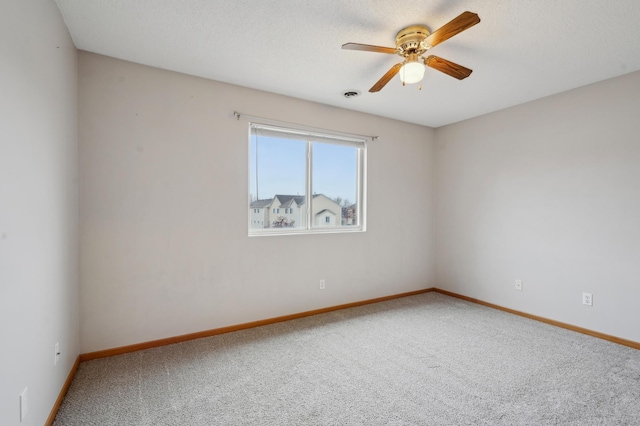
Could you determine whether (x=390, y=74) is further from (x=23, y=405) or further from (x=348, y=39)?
(x=23, y=405)

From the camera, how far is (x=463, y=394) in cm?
200

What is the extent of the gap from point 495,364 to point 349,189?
7.85ft

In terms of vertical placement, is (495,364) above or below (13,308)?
below

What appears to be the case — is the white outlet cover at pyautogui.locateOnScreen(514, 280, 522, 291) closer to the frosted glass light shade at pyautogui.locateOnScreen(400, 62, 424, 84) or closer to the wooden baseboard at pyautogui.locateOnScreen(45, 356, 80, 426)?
the frosted glass light shade at pyautogui.locateOnScreen(400, 62, 424, 84)

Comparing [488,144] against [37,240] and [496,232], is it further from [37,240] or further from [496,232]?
[37,240]

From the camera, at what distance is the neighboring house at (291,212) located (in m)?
3.27

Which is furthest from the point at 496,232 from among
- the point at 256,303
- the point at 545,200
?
the point at 256,303

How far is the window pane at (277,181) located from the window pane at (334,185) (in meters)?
0.18

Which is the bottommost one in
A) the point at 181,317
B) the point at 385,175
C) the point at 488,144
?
the point at 181,317

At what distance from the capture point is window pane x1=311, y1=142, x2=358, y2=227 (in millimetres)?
3639

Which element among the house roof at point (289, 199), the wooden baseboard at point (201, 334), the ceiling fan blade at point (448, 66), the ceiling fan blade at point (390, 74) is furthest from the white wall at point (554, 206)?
the house roof at point (289, 199)

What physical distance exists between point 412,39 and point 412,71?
0.74 ft

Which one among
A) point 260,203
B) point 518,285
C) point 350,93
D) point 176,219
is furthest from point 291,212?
point 518,285

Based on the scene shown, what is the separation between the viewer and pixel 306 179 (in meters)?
3.55
